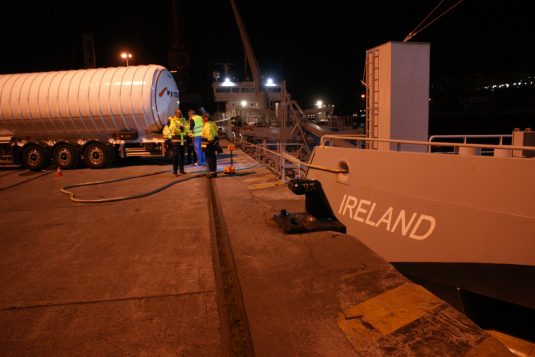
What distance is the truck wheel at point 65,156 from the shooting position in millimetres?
13859

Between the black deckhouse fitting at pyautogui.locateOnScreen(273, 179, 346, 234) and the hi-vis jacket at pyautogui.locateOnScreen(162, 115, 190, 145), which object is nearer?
the black deckhouse fitting at pyautogui.locateOnScreen(273, 179, 346, 234)

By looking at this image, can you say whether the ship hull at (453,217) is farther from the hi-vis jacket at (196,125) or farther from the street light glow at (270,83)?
the street light glow at (270,83)

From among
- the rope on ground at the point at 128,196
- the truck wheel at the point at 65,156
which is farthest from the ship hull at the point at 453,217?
the truck wheel at the point at 65,156

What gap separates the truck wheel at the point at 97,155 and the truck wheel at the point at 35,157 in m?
1.73

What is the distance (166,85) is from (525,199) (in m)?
12.8

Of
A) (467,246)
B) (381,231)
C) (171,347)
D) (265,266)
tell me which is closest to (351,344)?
(171,347)

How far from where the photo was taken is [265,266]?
13.8 ft

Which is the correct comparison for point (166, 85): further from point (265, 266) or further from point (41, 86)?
point (265, 266)

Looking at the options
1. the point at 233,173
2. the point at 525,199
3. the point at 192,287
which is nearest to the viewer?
the point at 525,199

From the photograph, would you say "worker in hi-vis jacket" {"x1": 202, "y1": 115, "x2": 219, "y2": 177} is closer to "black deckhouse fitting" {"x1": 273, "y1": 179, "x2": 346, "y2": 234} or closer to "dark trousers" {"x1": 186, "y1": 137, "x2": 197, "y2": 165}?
"dark trousers" {"x1": 186, "y1": 137, "x2": 197, "y2": 165}

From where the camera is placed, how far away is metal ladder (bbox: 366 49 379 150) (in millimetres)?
7026

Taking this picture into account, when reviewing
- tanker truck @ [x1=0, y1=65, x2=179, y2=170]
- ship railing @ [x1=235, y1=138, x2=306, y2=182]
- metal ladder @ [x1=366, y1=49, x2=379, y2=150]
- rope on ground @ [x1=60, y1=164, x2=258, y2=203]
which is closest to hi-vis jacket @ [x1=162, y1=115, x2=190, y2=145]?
rope on ground @ [x1=60, y1=164, x2=258, y2=203]

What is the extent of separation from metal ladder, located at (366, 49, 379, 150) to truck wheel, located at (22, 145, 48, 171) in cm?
1225

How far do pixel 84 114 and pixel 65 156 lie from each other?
6.17 feet
